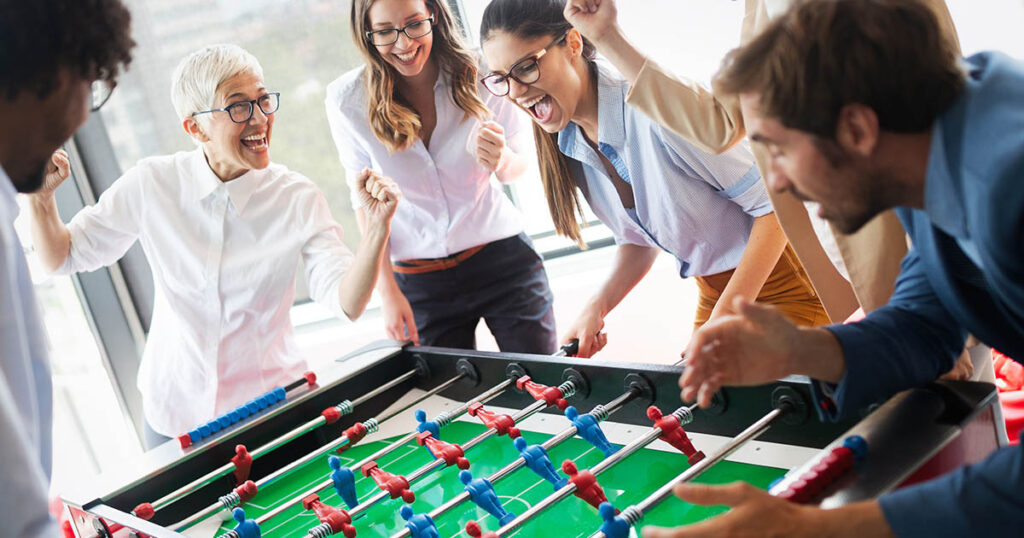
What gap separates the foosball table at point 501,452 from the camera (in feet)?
4.16

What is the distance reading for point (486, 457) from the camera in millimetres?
1757

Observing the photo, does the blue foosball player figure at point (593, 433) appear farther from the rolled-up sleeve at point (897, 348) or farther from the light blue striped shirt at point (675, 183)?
the light blue striped shirt at point (675, 183)

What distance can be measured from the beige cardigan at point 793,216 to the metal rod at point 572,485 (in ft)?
1.41

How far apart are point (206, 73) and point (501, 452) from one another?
4.35 feet

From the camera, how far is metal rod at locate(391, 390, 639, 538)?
4.92 feet

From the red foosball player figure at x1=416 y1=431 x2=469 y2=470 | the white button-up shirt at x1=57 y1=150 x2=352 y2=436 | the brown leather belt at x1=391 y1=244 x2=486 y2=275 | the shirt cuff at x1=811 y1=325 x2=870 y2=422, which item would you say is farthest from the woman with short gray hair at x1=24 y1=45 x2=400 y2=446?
the shirt cuff at x1=811 y1=325 x2=870 y2=422

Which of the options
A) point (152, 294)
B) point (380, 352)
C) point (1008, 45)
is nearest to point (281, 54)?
point (152, 294)

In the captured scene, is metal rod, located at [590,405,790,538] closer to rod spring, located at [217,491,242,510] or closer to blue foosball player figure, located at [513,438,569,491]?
blue foosball player figure, located at [513,438,569,491]

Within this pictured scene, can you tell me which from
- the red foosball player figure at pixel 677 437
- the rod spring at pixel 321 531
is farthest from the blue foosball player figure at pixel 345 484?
the red foosball player figure at pixel 677 437

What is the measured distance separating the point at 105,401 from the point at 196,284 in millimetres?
2313

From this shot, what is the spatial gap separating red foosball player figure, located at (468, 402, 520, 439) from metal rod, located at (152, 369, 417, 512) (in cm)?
38

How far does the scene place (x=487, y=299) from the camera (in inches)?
109

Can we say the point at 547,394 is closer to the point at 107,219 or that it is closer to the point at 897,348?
the point at 897,348

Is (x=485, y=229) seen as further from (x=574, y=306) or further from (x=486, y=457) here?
(x=574, y=306)
